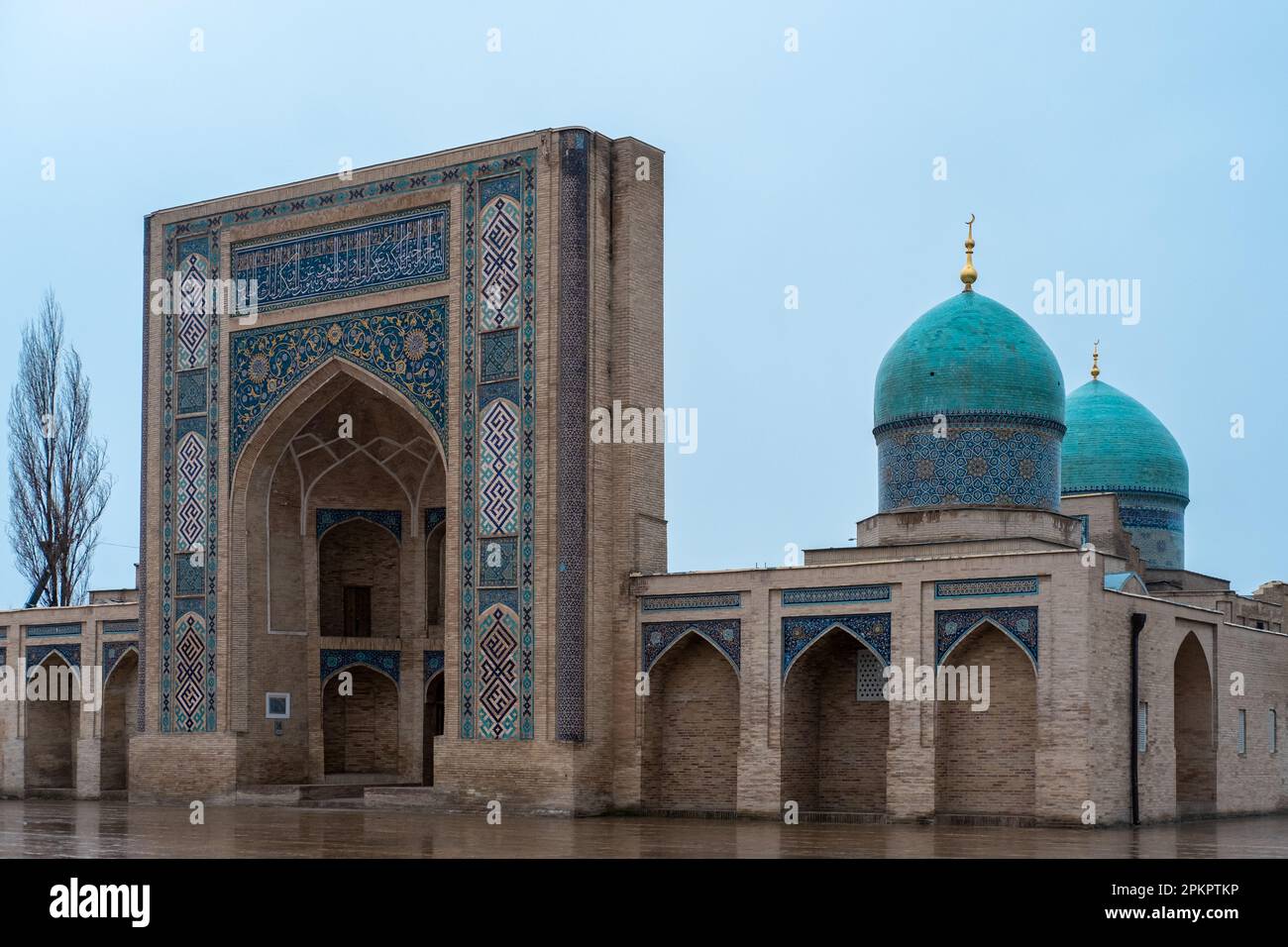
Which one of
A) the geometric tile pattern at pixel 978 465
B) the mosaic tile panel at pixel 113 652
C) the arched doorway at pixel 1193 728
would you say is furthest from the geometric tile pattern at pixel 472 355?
the arched doorway at pixel 1193 728

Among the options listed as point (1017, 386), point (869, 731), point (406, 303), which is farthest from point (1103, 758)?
point (406, 303)

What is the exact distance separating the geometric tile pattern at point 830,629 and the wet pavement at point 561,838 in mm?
1342

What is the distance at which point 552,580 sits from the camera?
15.1 m

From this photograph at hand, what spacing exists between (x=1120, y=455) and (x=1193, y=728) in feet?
20.3

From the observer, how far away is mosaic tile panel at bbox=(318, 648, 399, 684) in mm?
17844

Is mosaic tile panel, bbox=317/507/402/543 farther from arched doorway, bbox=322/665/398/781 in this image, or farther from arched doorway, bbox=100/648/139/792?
arched doorway, bbox=100/648/139/792

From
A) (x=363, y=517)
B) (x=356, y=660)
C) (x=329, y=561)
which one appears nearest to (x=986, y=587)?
(x=356, y=660)

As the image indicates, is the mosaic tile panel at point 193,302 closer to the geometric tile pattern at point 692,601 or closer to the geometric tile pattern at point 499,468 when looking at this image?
the geometric tile pattern at point 499,468

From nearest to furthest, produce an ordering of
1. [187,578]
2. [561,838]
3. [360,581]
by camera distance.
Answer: [561,838]
[187,578]
[360,581]

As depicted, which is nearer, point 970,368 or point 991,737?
point 991,737

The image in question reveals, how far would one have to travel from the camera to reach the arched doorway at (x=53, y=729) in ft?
64.8

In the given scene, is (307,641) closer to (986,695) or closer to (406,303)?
(406,303)

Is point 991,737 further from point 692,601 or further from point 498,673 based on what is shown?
point 498,673

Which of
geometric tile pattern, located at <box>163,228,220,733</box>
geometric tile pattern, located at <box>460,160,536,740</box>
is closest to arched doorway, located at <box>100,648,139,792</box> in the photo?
geometric tile pattern, located at <box>163,228,220,733</box>
